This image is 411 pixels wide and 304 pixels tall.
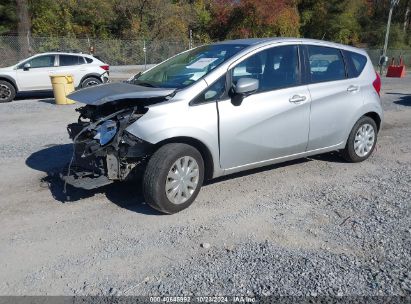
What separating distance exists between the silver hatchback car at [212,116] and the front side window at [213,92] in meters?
0.01

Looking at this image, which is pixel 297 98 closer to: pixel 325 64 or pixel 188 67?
pixel 325 64

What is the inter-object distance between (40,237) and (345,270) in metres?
2.81

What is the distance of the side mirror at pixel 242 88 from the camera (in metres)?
4.24

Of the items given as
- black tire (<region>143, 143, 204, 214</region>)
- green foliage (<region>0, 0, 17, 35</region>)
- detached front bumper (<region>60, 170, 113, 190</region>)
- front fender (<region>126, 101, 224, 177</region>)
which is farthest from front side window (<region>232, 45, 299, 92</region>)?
green foliage (<region>0, 0, 17, 35</region>)

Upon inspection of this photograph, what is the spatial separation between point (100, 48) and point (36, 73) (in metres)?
13.8

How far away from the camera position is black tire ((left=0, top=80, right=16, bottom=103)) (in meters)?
12.8

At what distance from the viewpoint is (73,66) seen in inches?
554

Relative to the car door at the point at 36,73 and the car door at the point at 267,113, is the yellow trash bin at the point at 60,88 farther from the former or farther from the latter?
the car door at the point at 267,113

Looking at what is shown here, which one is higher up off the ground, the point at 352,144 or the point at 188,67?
the point at 188,67

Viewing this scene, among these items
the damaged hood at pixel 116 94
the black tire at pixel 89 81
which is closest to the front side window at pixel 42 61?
the black tire at pixel 89 81

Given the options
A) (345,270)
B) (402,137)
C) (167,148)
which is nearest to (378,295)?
(345,270)

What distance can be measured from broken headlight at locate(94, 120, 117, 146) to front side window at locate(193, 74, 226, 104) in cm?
90

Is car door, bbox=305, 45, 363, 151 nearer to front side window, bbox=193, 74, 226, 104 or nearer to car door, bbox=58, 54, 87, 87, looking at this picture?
front side window, bbox=193, 74, 226, 104

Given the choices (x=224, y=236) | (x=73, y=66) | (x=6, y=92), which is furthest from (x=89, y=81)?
(x=224, y=236)
